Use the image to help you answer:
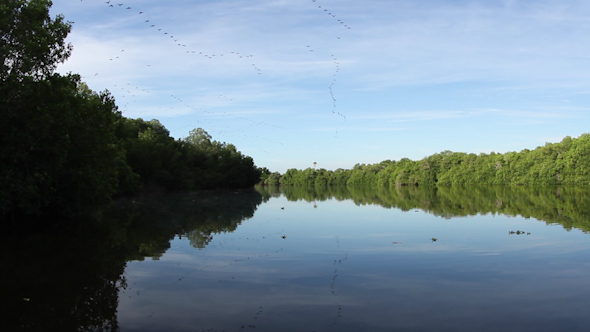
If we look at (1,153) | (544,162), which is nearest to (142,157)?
(1,153)

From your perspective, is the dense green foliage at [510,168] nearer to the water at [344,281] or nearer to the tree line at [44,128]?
the water at [344,281]

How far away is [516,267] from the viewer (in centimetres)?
1390

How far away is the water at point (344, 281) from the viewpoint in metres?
9.02

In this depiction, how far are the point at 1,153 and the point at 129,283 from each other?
42.8 feet

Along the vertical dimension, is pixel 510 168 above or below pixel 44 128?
above

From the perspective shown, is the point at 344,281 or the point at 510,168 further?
the point at 510,168

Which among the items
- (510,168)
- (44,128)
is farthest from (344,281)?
(510,168)

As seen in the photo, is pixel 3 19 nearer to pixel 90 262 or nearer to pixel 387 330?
pixel 90 262

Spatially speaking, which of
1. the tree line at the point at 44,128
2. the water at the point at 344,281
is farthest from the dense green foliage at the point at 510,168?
the tree line at the point at 44,128

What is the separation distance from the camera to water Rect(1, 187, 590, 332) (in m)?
9.02

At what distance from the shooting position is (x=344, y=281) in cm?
1234

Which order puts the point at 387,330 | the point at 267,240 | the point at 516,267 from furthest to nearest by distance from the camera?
the point at 267,240, the point at 516,267, the point at 387,330

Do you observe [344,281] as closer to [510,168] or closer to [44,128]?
[44,128]

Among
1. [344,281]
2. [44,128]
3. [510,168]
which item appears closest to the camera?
[344,281]
